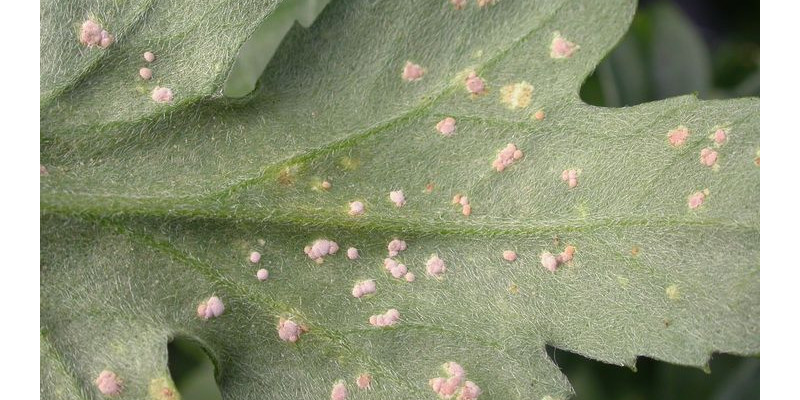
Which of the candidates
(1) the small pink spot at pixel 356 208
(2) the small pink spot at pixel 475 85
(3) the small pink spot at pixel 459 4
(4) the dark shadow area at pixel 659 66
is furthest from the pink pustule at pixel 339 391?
(4) the dark shadow area at pixel 659 66

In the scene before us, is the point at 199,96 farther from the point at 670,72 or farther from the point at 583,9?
the point at 670,72

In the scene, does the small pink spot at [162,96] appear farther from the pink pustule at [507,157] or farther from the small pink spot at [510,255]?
the small pink spot at [510,255]

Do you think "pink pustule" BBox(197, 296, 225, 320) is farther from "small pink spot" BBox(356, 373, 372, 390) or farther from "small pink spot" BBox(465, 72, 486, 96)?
"small pink spot" BBox(465, 72, 486, 96)

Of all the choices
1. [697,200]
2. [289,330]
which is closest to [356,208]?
[289,330]

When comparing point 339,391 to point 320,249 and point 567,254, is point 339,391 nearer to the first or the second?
point 320,249

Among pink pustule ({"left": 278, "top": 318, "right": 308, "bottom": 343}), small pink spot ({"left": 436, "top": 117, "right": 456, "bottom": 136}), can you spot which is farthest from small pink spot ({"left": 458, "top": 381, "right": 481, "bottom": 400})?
small pink spot ({"left": 436, "top": 117, "right": 456, "bottom": 136})
